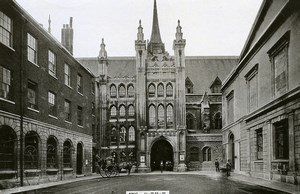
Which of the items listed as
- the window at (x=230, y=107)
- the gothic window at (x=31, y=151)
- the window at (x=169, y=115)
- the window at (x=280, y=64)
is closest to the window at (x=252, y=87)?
the window at (x=280, y=64)

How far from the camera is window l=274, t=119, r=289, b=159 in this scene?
623 inches

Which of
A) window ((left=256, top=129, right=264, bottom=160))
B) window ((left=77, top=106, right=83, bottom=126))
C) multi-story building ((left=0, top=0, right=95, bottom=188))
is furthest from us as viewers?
window ((left=77, top=106, right=83, bottom=126))

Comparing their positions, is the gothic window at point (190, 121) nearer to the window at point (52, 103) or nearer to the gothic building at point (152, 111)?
the gothic building at point (152, 111)

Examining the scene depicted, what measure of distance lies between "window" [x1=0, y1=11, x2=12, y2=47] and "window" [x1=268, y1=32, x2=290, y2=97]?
1044 centimetres

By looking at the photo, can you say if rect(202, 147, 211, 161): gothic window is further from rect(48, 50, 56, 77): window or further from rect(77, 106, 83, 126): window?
rect(48, 50, 56, 77): window

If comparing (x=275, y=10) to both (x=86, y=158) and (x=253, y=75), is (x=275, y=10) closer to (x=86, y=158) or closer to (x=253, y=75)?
(x=253, y=75)

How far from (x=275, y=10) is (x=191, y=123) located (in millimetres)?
34806

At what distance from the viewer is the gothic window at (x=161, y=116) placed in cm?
4594

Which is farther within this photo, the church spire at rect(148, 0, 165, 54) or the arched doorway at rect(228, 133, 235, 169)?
the church spire at rect(148, 0, 165, 54)

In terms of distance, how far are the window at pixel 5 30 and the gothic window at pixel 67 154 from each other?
935 centimetres

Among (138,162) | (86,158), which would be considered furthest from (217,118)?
(86,158)

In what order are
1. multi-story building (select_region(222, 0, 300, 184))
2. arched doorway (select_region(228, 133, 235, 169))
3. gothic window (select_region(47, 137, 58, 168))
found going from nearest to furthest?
multi-story building (select_region(222, 0, 300, 184)) < gothic window (select_region(47, 137, 58, 168)) < arched doorway (select_region(228, 133, 235, 169))

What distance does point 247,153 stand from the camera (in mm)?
22312

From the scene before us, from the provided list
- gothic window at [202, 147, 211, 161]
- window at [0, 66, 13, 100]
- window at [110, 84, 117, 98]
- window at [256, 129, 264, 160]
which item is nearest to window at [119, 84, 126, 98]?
window at [110, 84, 117, 98]
